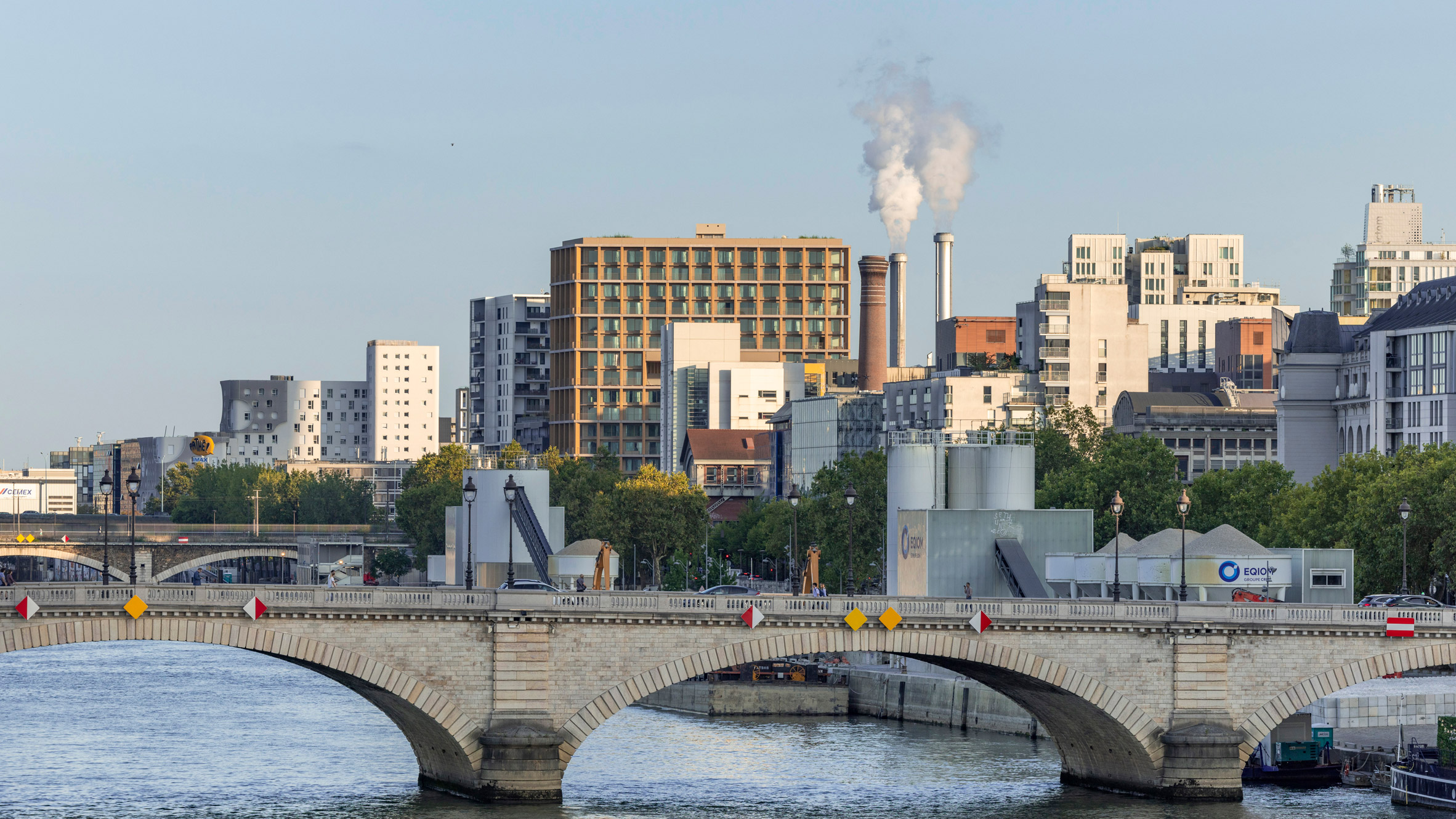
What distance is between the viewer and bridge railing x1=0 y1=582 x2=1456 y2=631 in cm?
6222

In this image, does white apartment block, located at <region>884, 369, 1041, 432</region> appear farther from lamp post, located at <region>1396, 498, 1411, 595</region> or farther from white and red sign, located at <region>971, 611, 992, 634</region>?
white and red sign, located at <region>971, 611, 992, 634</region>

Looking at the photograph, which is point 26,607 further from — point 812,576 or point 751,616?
point 812,576

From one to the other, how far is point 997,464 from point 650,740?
19.2 m

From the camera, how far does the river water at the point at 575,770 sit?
68.0m

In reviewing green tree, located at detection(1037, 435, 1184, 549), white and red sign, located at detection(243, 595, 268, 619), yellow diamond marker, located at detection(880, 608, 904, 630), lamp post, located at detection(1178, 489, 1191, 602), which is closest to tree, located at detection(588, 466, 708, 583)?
green tree, located at detection(1037, 435, 1184, 549)

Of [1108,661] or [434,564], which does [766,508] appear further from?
[1108,661]

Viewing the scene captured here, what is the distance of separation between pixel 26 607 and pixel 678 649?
62.5 feet

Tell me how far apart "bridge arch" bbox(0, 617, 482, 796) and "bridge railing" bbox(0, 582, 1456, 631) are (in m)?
0.67

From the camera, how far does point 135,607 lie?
61.5 m

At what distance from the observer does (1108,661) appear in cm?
6862

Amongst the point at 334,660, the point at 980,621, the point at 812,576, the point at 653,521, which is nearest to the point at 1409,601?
the point at 812,576

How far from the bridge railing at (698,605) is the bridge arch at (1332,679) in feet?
3.12

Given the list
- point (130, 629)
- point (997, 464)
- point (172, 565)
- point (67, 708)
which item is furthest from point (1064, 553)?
point (172, 565)

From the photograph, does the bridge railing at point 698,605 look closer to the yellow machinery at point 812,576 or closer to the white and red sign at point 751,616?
the white and red sign at point 751,616
